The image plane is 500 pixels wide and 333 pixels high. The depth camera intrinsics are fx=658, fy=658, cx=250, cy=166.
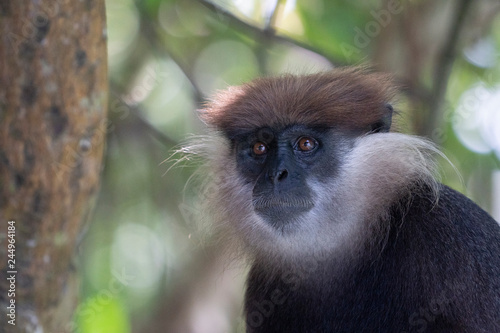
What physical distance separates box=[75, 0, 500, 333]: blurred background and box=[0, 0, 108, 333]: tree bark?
87.4 inches

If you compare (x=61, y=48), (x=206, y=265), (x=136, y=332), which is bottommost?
(x=136, y=332)

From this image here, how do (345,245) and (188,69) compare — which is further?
(188,69)

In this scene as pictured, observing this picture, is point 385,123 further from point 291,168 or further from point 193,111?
point 193,111

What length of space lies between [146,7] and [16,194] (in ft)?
10.6

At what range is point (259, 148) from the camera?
4.64 metres

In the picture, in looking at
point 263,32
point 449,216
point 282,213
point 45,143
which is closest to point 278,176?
point 282,213

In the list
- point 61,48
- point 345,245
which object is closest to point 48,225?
point 61,48

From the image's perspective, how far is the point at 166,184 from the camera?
21.8 feet

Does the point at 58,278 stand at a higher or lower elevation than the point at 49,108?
lower

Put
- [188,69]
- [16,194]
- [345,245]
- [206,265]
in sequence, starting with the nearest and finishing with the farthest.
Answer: [16,194] < [345,245] < [206,265] < [188,69]

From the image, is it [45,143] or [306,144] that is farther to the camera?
[306,144]

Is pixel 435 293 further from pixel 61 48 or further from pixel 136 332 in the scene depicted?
pixel 136 332

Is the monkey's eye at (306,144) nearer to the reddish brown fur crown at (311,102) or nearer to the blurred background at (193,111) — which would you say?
the reddish brown fur crown at (311,102)

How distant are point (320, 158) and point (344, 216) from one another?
1.38 feet
